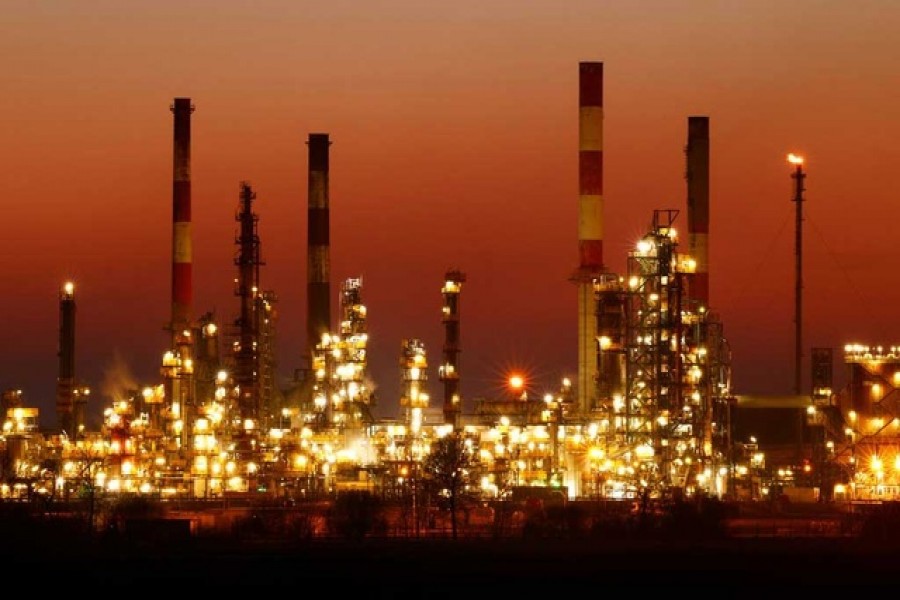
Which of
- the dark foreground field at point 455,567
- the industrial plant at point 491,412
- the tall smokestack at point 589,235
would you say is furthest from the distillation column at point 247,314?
the dark foreground field at point 455,567

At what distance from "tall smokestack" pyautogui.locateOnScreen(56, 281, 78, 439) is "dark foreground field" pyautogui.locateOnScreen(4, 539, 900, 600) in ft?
104

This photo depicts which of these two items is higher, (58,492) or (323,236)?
(323,236)

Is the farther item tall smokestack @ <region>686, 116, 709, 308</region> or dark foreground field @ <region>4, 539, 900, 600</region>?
tall smokestack @ <region>686, 116, 709, 308</region>

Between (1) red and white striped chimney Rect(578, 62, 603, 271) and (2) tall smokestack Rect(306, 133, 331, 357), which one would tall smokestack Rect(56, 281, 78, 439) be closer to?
(2) tall smokestack Rect(306, 133, 331, 357)

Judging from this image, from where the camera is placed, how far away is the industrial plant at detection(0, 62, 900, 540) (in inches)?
2749

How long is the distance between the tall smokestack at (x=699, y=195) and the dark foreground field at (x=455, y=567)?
3268cm

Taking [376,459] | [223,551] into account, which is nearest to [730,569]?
[223,551]

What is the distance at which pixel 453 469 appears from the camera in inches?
2800

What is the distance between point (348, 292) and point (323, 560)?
3468cm

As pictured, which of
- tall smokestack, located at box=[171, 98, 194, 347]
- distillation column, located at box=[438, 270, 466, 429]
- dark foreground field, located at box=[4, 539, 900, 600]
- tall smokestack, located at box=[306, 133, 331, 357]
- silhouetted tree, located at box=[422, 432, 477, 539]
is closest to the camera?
dark foreground field, located at box=[4, 539, 900, 600]

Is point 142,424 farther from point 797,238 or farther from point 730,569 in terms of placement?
point 730,569

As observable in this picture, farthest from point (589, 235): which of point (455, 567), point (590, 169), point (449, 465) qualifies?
point (455, 567)

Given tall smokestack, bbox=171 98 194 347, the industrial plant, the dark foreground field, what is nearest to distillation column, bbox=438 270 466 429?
the industrial plant

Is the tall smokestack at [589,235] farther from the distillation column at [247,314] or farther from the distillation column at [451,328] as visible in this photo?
the distillation column at [247,314]
